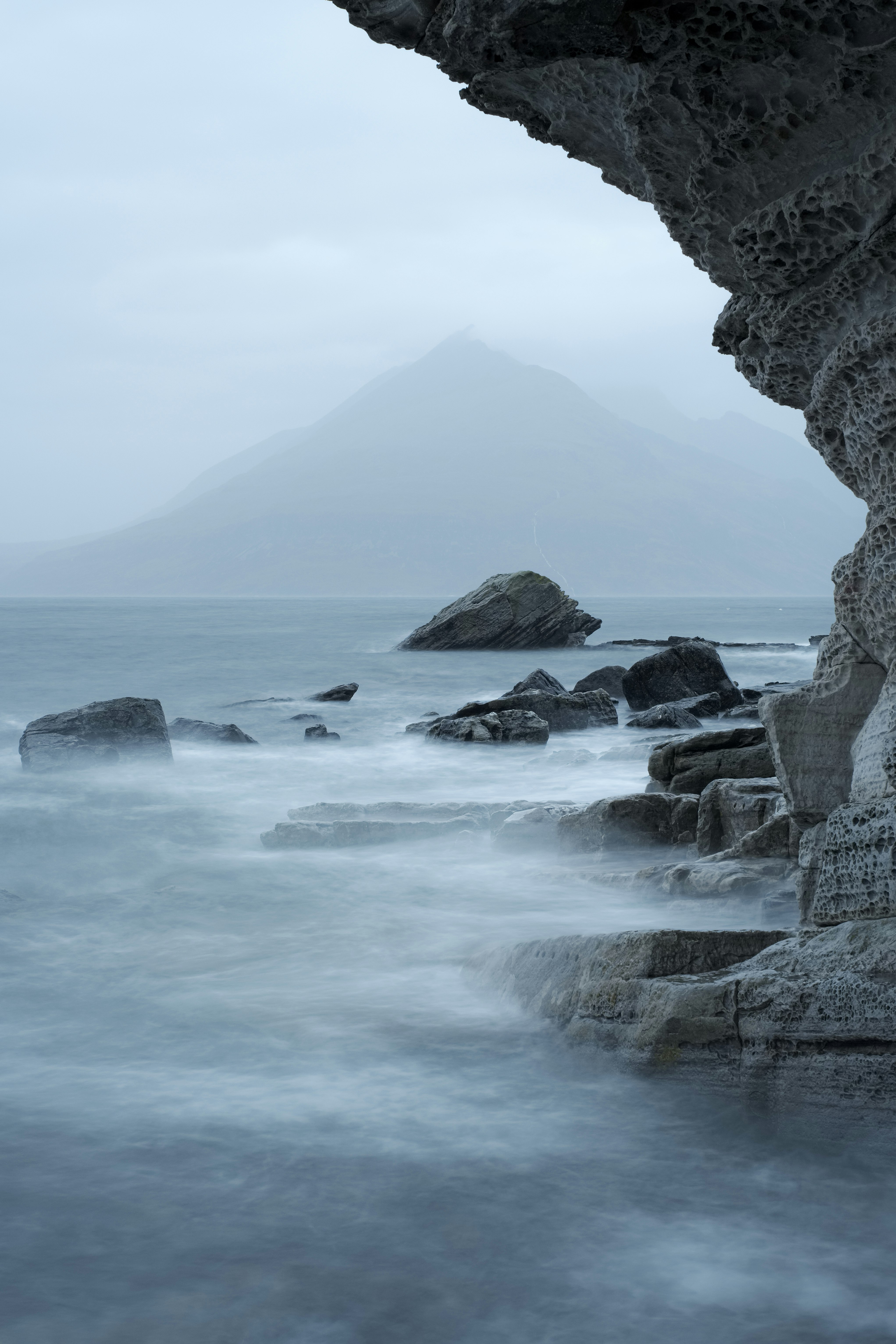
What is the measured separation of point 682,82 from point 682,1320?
3946 millimetres

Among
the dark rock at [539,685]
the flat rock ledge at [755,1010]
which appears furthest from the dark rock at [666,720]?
the flat rock ledge at [755,1010]

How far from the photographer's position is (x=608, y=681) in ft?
79.1

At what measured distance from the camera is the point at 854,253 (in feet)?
13.6

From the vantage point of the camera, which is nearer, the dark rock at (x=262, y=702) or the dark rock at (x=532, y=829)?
the dark rock at (x=532, y=829)

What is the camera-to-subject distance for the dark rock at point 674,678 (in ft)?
70.0

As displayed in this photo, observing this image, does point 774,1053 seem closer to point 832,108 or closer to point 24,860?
point 832,108

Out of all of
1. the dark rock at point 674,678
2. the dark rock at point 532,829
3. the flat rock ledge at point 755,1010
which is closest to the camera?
the flat rock ledge at point 755,1010

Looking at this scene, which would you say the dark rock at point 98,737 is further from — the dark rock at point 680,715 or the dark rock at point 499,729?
the dark rock at point 680,715

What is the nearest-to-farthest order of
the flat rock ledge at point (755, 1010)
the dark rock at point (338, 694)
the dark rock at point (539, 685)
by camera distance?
1. the flat rock ledge at point (755, 1010)
2. the dark rock at point (539, 685)
3. the dark rock at point (338, 694)

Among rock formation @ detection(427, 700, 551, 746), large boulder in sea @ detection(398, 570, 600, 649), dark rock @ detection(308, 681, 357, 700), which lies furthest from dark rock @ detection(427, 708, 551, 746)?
large boulder in sea @ detection(398, 570, 600, 649)

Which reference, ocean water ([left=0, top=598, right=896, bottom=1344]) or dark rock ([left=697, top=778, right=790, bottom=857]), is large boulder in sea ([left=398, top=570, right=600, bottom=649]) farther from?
dark rock ([left=697, top=778, right=790, bottom=857])

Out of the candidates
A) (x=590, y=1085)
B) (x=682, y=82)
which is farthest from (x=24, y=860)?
(x=682, y=82)

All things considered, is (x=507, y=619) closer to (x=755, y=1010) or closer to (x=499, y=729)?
(x=499, y=729)

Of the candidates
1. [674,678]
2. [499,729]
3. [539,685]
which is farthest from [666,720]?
[539,685]
